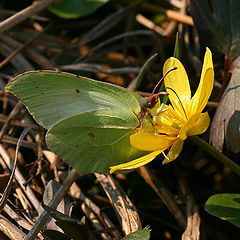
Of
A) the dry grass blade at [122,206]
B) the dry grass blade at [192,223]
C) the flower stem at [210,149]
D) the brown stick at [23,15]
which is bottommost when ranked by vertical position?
the dry grass blade at [192,223]

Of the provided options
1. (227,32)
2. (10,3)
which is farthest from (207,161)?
(10,3)

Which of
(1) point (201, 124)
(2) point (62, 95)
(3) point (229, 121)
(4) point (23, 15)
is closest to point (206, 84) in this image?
(1) point (201, 124)

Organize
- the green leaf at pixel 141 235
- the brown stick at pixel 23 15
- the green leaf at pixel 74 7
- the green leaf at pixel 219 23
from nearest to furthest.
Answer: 1. the green leaf at pixel 141 235
2. the green leaf at pixel 219 23
3. the brown stick at pixel 23 15
4. the green leaf at pixel 74 7

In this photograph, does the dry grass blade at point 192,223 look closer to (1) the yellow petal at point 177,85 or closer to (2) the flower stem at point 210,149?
(2) the flower stem at point 210,149

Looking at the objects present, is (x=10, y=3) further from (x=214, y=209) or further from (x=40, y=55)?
(x=214, y=209)

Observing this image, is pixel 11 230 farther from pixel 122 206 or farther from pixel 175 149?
pixel 175 149

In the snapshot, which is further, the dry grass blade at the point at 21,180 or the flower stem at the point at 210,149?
the dry grass blade at the point at 21,180

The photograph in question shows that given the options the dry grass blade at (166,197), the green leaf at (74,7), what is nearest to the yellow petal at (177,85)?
the dry grass blade at (166,197)
